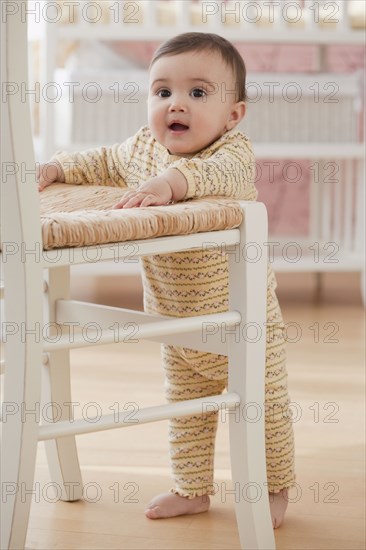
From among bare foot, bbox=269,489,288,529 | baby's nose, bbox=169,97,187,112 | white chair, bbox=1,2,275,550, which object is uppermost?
baby's nose, bbox=169,97,187,112

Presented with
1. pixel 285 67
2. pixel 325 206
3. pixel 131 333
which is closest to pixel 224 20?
pixel 325 206

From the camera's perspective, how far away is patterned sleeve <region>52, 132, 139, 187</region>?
140cm

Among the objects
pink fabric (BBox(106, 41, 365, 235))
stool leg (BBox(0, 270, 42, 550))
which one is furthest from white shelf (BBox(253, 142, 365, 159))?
stool leg (BBox(0, 270, 42, 550))

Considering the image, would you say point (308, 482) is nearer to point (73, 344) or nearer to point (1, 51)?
point (73, 344)

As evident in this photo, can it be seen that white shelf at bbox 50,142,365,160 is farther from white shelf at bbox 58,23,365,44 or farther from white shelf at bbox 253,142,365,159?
white shelf at bbox 58,23,365,44

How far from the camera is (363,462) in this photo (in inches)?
63.4

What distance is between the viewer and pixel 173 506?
1400mm

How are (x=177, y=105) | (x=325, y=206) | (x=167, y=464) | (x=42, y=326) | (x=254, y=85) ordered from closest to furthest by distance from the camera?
(x=42, y=326) < (x=177, y=105) < (x=167, y=464) < (x=254, y=85) < (x=325, y=206)

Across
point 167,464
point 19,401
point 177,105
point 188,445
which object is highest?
point 177,105

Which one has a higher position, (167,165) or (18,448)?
(167,165)

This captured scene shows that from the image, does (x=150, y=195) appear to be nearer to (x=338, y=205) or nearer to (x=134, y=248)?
(x=134, y=248)

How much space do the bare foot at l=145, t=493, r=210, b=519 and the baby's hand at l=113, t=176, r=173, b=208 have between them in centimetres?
47

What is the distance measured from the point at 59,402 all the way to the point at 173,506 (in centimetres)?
22

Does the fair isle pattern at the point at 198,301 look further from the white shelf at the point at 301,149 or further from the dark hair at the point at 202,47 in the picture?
the white shelf at the point at 301,149
